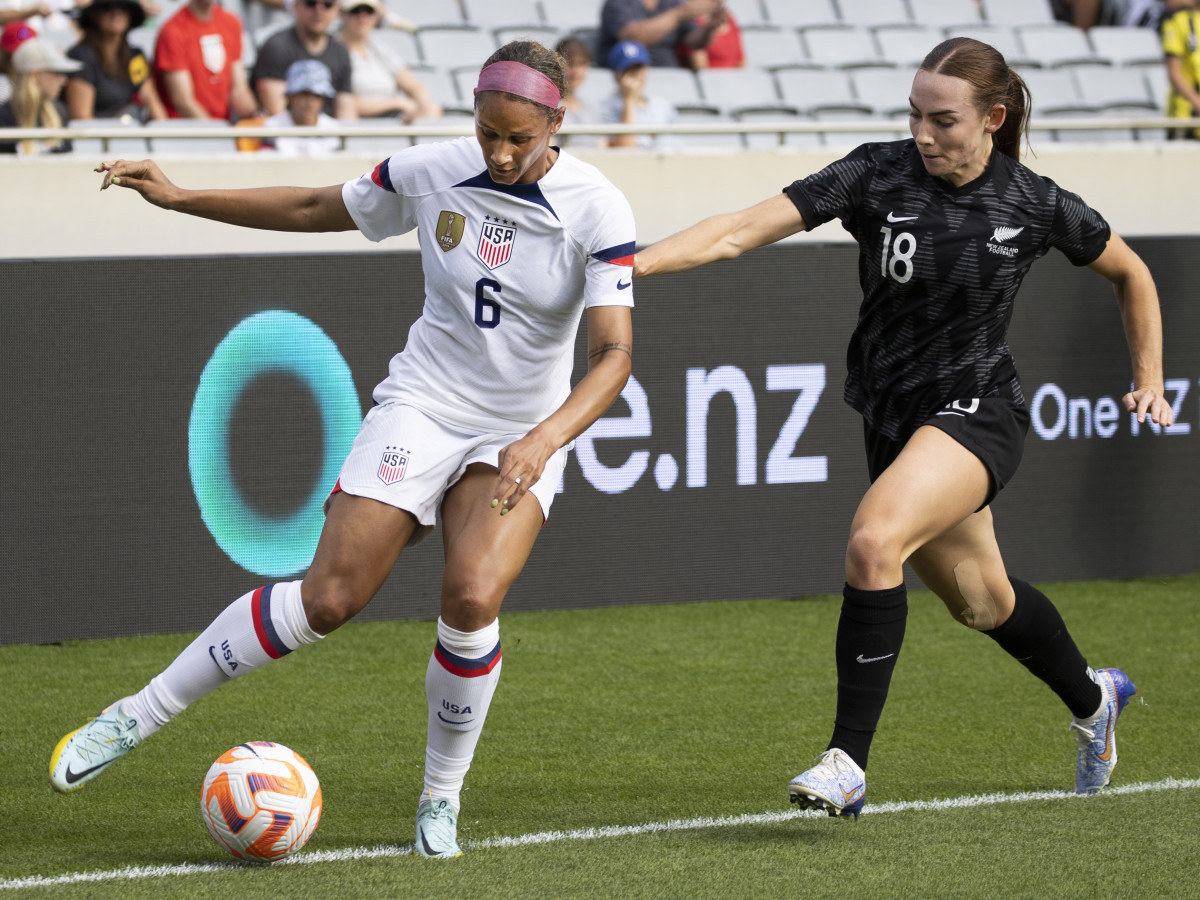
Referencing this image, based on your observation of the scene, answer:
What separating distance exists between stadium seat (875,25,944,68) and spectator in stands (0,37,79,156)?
5836mm

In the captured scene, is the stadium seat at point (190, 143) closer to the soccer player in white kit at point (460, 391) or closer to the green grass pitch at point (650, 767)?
the green grass pitch at point (650, 767)

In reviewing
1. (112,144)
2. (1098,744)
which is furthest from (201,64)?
(1098,744)

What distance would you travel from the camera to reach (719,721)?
17.4 feet

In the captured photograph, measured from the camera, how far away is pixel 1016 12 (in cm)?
1221

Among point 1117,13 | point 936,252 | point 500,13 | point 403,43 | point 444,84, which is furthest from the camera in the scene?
point 1117,13

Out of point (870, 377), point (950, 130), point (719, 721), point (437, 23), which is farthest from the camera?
point (437, 23)

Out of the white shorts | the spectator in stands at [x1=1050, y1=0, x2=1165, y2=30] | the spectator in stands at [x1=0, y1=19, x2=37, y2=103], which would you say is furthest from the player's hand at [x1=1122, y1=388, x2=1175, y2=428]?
the spectator in stands at [x1=1050, y1=0, x2=1165, y2=30]

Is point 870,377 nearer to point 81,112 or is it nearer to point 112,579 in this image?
point 112,579

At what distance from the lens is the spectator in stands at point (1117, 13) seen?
12.4 metres

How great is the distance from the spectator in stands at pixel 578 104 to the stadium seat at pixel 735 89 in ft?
2.66

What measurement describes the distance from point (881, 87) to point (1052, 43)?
1.82 metres

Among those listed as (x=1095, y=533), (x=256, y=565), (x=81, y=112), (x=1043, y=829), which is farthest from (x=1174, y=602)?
(x=81, y=112)

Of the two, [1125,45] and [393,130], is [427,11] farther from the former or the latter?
[1125,45]

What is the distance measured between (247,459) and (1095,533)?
4120mm
